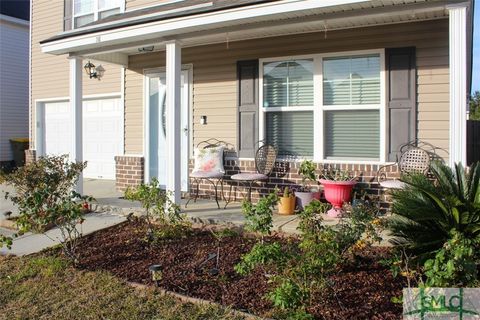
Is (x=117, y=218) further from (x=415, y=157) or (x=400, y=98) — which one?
(x=400, y=98)

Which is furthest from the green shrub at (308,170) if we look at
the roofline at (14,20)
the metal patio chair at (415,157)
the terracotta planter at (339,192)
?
the roofline at (14,20)

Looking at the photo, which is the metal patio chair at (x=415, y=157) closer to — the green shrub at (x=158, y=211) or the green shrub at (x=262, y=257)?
the green shrub at (x=158, y=211)

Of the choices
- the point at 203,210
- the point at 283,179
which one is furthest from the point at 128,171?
the point at 283,179

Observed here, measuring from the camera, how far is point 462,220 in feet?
12.8

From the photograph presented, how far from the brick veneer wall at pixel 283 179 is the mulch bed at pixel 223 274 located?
1.86 meters

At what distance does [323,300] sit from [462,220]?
1.34 meters

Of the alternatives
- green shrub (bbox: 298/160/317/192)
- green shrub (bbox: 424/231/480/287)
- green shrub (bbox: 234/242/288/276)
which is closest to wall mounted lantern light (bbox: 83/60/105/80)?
green shrub (bbox: 298/160/317/192)

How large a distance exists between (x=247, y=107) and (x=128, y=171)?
9.86 feet

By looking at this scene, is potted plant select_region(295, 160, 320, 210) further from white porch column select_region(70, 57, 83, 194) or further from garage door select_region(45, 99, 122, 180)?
garage door select_region(45, 99, 122, 180)

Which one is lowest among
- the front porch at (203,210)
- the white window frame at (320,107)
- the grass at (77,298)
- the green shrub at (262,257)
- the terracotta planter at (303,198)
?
the grass at (77,298)

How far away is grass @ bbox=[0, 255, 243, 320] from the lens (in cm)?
379

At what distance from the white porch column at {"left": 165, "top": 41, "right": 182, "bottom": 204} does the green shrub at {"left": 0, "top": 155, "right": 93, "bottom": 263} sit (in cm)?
154

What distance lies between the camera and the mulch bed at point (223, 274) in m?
3.72

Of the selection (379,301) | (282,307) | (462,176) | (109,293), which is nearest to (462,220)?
(462,176)
